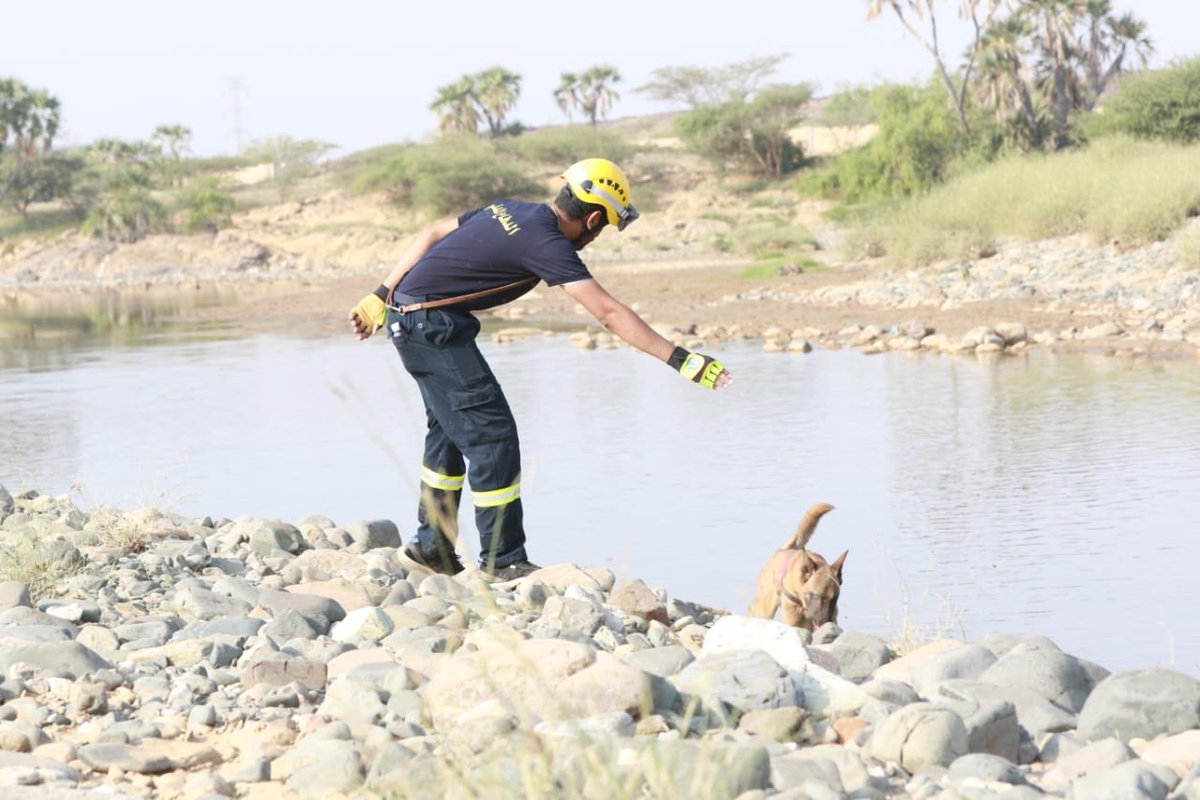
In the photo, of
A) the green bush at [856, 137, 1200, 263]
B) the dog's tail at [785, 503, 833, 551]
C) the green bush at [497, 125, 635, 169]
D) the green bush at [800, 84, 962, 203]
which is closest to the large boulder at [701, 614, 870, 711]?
the dog's tail at [785, 503, 833, 551]

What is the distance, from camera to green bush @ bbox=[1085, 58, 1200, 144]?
32.7 meters

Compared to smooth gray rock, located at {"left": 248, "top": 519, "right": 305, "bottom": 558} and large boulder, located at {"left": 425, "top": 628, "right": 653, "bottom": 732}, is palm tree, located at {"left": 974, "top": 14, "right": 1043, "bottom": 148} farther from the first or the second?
large boulder, located at {"left": 425, "top": 628, "right": 653, "bottom": 732}

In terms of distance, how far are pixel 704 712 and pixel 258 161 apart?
7481 cm

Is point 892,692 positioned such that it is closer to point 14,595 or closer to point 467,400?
point 467,400

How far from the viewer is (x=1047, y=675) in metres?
4.73

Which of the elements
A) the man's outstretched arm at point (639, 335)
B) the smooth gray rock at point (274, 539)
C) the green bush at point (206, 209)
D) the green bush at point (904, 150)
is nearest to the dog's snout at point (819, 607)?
the man's outstretched arm at point (639, 335)

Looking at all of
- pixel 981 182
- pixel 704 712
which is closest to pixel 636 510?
pixel 704 712

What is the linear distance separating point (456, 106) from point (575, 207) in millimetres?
60033

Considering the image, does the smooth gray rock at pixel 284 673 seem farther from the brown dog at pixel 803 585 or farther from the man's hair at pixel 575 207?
the man's hair at pixel 575 207

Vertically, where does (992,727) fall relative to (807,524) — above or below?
Answer: below

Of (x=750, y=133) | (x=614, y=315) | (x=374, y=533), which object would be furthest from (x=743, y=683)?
(x=750, y=133)

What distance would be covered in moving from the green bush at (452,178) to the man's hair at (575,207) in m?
43.9

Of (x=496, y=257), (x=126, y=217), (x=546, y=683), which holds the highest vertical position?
(x=126, y=217)

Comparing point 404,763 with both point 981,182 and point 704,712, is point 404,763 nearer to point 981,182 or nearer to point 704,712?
point 704,712
